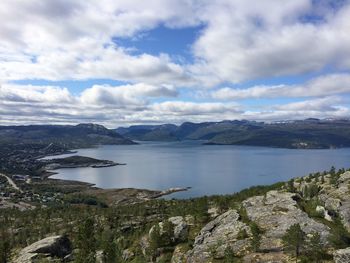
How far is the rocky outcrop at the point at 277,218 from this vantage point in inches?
2142

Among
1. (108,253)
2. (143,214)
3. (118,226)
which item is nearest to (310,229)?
(108,253)

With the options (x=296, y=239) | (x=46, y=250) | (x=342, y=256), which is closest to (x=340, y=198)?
(x=296, y=239)

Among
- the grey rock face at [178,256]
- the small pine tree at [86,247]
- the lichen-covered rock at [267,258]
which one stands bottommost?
the grey rock face at [178,256]

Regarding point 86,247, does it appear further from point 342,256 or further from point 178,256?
point 342,256

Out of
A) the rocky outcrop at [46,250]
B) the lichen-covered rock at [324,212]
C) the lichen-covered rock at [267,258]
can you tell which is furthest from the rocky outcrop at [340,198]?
the rocky outcrop at [46,250]

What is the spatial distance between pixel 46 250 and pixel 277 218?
48.4 meters

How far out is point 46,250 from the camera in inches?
2970

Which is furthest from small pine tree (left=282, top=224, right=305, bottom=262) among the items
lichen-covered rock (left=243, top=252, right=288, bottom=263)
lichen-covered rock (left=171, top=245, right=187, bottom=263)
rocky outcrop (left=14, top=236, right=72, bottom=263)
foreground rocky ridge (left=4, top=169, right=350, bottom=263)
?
rocky outcrop (left=14, top=236, right=72, bottom=263)

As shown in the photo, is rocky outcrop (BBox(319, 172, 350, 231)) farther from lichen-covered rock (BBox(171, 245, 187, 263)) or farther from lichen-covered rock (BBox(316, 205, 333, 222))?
lichen-covered rock (BBox(171, 245, 187, 263))

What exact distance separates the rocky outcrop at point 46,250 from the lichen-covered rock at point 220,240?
107ft

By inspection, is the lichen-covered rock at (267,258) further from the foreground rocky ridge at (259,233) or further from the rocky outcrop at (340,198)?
the rocky outcrop at (340,198)

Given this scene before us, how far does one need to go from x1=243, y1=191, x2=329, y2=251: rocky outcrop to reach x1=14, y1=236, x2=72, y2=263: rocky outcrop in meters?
42.4

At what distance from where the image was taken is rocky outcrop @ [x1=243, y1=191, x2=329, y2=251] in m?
54.4

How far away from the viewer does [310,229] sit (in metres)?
55.2
